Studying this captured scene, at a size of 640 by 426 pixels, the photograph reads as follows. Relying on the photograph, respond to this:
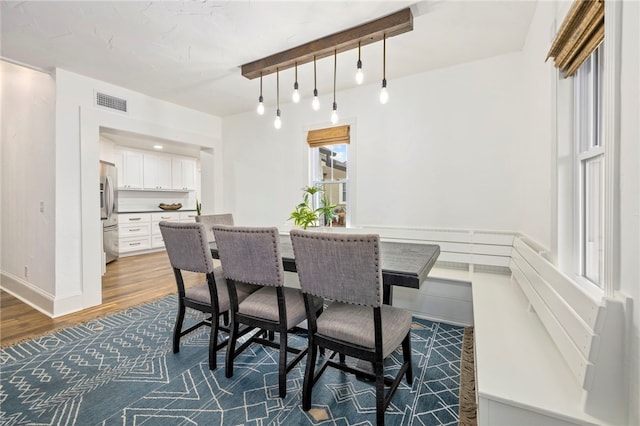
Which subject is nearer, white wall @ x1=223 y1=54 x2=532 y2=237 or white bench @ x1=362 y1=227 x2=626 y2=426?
white bench @ x1=362 y1=227 x2=626 y2=426

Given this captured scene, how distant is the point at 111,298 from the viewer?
3.38 meters

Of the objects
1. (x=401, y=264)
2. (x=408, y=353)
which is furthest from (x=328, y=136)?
(x=408, y=353)

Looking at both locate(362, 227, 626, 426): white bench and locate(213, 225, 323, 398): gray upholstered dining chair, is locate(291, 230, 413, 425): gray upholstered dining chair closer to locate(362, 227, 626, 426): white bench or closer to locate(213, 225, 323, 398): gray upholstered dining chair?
locate(213, 225, 323, 398): gray upholstered dining chair

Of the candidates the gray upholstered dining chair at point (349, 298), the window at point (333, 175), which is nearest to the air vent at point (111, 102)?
the window at point (333, 175)

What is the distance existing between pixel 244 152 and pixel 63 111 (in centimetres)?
222

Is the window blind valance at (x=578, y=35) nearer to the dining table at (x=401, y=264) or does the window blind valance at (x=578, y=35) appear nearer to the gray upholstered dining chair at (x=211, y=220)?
the dining table at (x=401, y=264)

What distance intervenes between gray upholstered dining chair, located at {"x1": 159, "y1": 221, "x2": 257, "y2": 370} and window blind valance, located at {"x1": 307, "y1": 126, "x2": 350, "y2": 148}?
231 cm

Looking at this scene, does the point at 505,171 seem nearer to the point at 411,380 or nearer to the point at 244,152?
the point at 411,380

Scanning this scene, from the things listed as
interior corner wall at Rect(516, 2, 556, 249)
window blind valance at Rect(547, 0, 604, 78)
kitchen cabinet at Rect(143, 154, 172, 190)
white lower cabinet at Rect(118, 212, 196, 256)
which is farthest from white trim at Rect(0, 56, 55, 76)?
interior corner wall at Rect(516, 2, 556, 249)

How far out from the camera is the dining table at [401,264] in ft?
5.11

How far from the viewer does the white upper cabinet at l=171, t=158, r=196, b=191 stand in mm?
6805

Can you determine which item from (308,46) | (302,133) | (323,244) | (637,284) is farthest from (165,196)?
(637,284)

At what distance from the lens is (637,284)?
0.91 meters

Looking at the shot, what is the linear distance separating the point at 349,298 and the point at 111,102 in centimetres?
376
